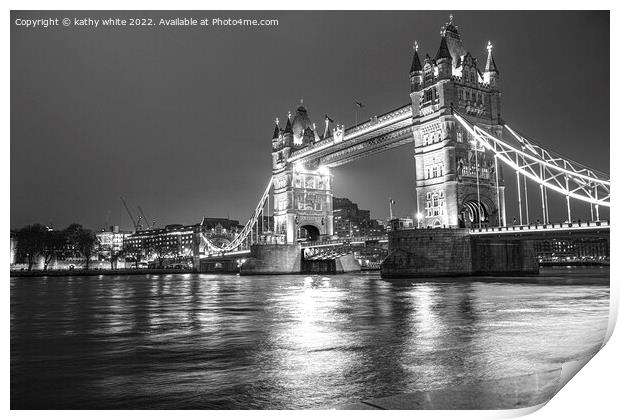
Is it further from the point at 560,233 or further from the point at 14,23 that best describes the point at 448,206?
the point at 14,23

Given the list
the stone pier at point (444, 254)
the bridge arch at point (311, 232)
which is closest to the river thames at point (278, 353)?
the stone pier at point (444, 254)

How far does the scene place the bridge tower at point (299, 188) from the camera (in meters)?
69.3

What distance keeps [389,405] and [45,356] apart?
21.2 ft

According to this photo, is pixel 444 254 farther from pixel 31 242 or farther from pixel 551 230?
pixel 31 242

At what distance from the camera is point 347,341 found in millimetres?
10469

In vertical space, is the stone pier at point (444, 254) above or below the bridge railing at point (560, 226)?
below

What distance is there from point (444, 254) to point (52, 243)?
44.8m

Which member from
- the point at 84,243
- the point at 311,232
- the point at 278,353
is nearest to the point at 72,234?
the point at 84,243

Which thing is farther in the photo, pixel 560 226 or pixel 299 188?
pixel 299 188

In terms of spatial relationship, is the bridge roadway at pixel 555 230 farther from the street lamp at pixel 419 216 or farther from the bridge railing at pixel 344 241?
the bridge railing at pixel 344 241

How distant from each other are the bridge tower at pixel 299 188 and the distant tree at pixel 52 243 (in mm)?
25177

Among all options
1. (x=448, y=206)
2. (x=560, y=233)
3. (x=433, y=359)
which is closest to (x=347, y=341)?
(x=433, y=359)

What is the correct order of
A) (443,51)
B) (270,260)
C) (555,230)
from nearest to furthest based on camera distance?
(555,230)
(443,51)
(270,260)

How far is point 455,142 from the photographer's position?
141 ft
